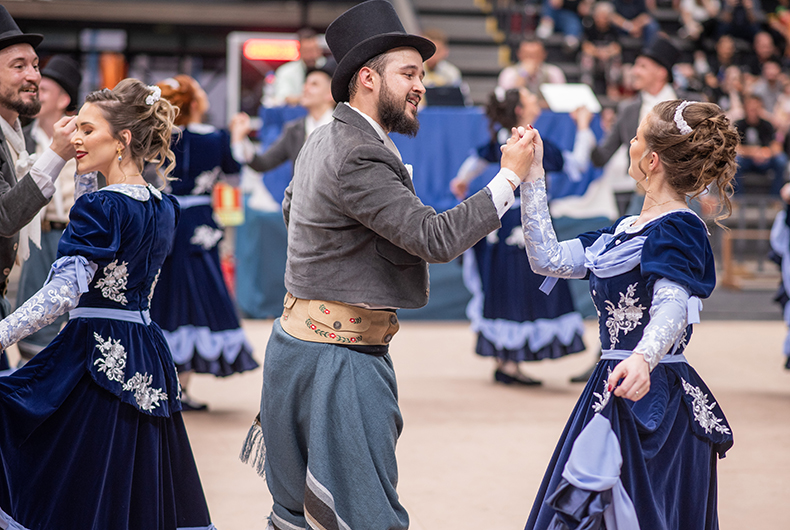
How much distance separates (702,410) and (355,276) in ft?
3.04

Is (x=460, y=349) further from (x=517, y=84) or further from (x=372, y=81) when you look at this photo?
(x=372, y=81)

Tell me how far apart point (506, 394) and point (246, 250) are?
2.99 meters

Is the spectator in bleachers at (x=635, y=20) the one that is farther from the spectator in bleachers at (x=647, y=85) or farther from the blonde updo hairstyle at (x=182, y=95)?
the blonde updo hairstyle at (x=182, y=95)

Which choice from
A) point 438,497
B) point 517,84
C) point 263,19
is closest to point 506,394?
point 438,497

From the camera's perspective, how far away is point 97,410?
2410 millimetres

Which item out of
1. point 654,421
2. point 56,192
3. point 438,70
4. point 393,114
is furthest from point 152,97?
point 438,70

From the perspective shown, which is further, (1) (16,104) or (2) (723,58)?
(2) (723,58)

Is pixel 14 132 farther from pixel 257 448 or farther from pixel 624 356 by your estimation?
pixel 624 356

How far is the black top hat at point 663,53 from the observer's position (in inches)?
210

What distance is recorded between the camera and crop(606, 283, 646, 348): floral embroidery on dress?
224cm

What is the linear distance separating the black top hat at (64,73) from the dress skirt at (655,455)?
3.13 m

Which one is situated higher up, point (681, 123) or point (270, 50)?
point (270, 50)

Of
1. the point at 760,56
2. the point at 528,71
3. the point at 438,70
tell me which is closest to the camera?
the point at 528,71

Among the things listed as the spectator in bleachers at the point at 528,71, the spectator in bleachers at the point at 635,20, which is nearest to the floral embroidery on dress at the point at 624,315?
the spectator in bleachers at the point at 528,71
